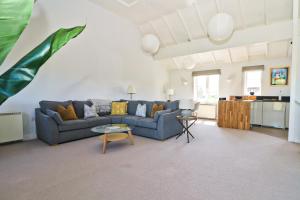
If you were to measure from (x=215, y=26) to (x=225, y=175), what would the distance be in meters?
2.63

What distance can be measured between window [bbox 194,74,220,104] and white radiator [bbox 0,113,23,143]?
6837 millimetres

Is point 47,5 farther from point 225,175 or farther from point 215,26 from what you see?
point 225,175

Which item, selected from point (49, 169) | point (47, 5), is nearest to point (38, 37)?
point (47, 5)

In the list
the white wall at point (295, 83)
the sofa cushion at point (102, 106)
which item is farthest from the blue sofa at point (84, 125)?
the white wall at point (295, 83)

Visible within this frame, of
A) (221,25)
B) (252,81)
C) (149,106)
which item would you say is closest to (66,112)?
(149,106)

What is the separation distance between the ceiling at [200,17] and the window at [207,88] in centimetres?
87

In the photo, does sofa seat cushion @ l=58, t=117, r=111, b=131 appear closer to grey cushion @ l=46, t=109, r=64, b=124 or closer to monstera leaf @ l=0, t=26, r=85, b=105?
grey cushion @ l=46, t=109, r=64, b=124

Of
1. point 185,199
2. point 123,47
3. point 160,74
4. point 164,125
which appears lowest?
point 185,199

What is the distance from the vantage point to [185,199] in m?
1.83

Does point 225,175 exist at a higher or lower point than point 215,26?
lower

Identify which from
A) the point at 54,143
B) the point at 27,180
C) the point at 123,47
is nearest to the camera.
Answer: the point at 27,180

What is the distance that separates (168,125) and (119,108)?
1.82 m

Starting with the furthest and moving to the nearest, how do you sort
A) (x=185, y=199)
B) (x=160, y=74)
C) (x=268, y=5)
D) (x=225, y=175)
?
1. (x=160, y=74)
2. (x=268, y=5)
3. (x=225, y=175)
4. (x=185, y=199)

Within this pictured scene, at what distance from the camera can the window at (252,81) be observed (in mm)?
6363
